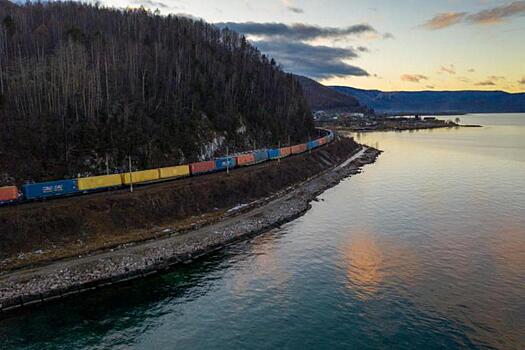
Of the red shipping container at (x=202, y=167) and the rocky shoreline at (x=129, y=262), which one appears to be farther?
the red shipping container at (x=202, y=167)

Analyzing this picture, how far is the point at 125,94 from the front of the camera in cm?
8000

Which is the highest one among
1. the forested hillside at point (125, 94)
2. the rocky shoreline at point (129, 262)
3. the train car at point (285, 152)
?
the forested hillside at point (125, 94)

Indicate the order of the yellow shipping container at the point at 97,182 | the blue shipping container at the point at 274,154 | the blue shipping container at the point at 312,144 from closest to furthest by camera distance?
1. the yellow shipping container at the point at 97,182
2. the blue shipping container at the point at 274,154
3. the blue shipping container at the point at 312,144

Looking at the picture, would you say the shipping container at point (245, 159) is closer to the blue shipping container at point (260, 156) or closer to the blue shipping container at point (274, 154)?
the blue shipping container at point (260, 156)

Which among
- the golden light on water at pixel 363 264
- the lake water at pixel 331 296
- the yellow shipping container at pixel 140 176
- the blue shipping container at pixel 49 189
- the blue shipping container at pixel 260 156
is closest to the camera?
the lake water at pixel 331 296

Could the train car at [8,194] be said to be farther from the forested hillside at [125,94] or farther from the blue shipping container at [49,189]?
the forested hillside at [125,94]

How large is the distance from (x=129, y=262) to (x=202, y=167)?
95.2 ft

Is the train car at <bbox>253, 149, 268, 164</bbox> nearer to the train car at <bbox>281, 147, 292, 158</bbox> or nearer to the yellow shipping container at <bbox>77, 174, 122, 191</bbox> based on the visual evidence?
the train car at <bbox>281, 147, 292, 158</bbox>

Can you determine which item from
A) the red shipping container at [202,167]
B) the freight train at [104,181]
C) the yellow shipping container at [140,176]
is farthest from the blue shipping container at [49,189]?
the red shipping container at [202,167]

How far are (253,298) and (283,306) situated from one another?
280 centimetres

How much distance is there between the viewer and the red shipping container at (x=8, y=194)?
4259cm

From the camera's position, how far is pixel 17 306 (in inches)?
1214

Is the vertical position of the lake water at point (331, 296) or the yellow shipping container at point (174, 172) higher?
the yellow shipping container at point (174, 172)

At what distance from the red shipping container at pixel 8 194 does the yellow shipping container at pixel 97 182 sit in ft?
23.2
